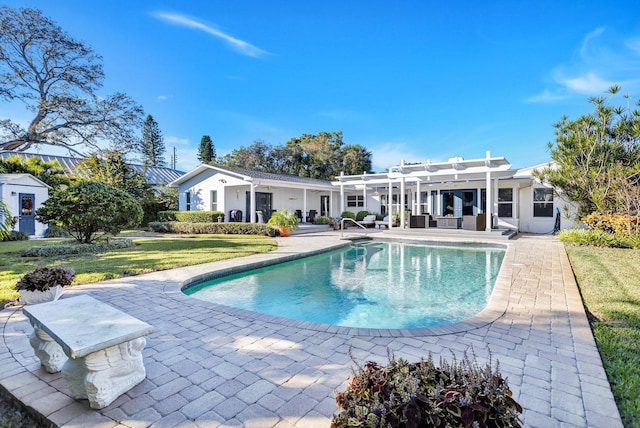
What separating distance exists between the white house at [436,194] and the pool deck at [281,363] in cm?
1163

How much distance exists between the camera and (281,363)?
3238mm

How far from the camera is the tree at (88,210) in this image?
33.3ft

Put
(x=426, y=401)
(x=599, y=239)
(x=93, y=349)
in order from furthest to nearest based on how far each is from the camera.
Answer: (x=599, y=239), (x=93, y=349), (x=426, y=401)

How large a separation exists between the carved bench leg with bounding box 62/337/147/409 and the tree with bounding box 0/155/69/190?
20.0m

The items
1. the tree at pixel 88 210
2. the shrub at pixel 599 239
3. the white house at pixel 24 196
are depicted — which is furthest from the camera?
the white house at pixel 24 196

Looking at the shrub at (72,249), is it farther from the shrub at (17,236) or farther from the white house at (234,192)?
the white house at (234,192)

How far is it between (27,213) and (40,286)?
626 inches

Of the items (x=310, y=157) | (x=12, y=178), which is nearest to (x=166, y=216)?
(x=12, y=178)

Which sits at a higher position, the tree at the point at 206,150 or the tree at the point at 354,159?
the tree at the point at 206,150

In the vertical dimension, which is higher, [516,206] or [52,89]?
[52,89]

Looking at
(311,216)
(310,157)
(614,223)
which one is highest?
(310,157)

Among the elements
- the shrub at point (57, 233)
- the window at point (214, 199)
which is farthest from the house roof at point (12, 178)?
the window at point (214, 199)

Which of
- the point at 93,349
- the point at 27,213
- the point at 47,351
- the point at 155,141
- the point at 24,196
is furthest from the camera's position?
the point at 155,141

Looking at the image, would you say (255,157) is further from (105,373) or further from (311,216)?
(105,373)
